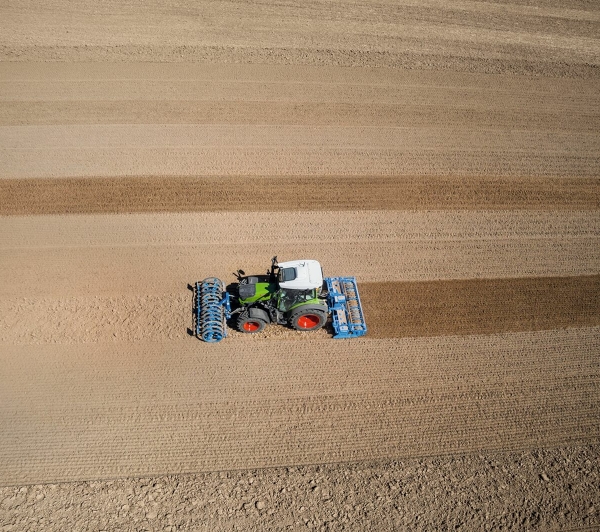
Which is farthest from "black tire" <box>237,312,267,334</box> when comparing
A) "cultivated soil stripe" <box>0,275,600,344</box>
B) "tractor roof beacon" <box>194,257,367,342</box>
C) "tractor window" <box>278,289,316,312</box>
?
"tractor window" <box>278,289,316,312</box>

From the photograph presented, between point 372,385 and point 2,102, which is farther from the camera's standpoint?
point 2,102

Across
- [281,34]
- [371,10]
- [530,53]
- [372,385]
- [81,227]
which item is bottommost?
[372,385]

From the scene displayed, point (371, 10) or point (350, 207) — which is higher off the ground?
point (371, 10)

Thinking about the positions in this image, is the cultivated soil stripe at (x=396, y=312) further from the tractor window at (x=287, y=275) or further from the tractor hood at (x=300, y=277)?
the tractor window at (x=287, y=275)

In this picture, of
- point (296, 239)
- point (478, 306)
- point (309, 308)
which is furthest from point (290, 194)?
point (478, 306)

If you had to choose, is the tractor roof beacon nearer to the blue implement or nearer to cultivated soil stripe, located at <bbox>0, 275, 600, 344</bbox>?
the blue implement

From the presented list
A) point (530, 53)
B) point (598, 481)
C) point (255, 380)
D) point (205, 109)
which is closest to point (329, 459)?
point (255, 380)

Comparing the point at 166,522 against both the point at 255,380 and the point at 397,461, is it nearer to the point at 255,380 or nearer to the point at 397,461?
the point at 255,380

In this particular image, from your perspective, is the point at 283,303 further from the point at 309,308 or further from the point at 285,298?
the point at 309,308
